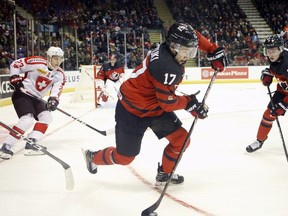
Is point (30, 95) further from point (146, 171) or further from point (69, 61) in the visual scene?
point (69, 61)

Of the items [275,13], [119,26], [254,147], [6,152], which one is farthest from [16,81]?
[275,13]

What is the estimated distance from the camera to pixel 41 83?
3.74 metres

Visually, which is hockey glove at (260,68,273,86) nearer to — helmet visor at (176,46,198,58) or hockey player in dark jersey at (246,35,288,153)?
hockey player in dark jersey at (246,35,288,153)

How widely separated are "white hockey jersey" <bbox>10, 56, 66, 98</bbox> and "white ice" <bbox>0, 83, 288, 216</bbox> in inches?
22.6

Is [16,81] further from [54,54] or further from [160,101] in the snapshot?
[160,101]

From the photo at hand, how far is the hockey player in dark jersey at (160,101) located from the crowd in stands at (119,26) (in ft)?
19.4

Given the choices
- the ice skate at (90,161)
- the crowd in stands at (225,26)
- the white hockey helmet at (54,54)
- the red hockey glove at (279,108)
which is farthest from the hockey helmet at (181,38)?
the crowd in stands at (225,26)

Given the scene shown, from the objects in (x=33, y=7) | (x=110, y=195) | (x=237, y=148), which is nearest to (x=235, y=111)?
(x=237, y=148)

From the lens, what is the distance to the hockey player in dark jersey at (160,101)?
2115mm

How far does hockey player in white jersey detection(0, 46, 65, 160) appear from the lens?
3488 millimetres

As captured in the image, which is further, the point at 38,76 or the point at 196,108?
the point at 38,76

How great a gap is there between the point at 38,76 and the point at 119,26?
11268mm

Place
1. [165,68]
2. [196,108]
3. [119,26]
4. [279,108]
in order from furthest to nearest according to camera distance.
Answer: [119,26] < [279,108] < [196,108] < [165,68]

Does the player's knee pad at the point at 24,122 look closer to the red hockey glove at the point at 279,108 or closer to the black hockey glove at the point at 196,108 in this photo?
the black hockey glove at the point at 196,108
